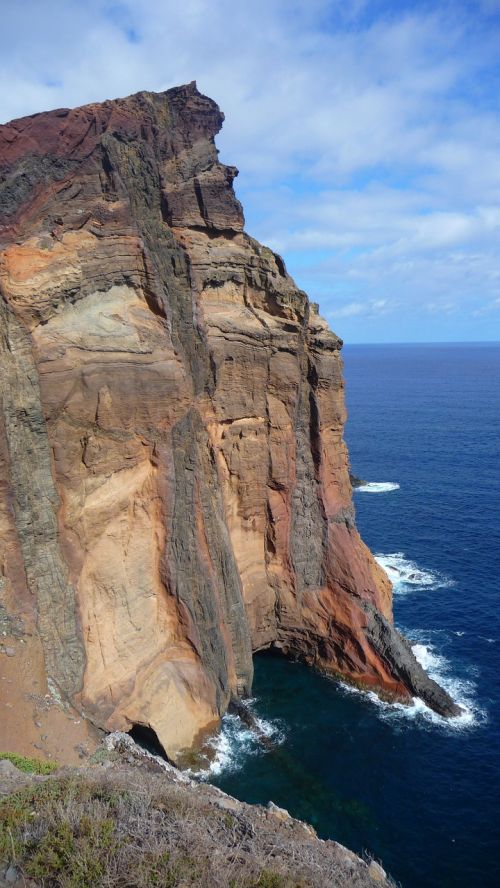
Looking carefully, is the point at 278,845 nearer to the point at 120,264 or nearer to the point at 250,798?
the point at 250,798

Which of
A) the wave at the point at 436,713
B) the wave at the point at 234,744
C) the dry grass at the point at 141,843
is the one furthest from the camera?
the wave at the point at 436,713

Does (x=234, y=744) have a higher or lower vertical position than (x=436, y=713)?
higher

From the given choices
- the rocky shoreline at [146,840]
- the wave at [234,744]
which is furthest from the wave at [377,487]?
the rocky shoreline at [146,840]

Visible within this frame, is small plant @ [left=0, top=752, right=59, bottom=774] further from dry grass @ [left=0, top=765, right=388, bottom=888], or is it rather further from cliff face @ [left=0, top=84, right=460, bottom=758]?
cliff face @ [left=0, top=84, right=460, bottom=758]

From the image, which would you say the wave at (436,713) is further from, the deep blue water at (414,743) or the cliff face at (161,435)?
the cliff face at (161,435)

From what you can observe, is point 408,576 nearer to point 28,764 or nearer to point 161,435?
point 161,435

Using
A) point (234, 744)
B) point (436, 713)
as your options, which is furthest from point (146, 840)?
point (436, 713)
